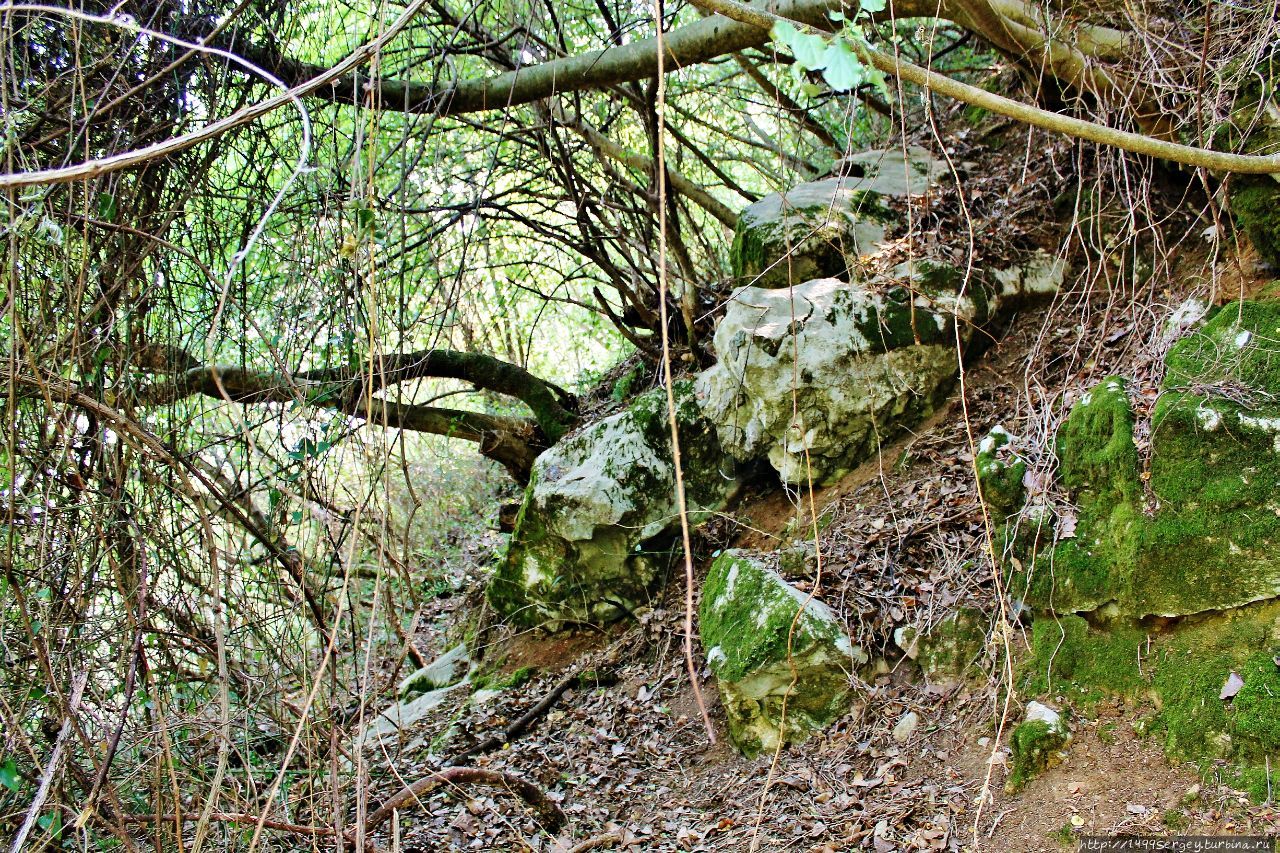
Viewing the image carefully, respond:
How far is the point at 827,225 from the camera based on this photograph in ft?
17.7

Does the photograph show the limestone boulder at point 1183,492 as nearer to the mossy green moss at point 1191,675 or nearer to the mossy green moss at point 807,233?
the mossy green moss at point 1191,675

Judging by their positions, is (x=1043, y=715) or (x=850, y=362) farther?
(x=850, y=362)

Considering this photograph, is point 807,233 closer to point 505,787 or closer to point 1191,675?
point 1191,675

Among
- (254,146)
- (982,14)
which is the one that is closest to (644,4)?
(982,14)

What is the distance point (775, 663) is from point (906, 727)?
669 millimetres

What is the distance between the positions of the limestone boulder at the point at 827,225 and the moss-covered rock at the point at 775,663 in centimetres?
221

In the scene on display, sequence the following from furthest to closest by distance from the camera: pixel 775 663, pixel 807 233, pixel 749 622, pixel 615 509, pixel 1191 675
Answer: pixel 615 509 < pixel 807 233 < pixel 749 622 < pixel 775 663 < pixel 1191 675

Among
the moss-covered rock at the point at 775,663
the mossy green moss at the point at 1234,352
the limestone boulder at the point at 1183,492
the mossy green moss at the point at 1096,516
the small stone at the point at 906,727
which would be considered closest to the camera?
the limestone boulder at the point at 1183,492

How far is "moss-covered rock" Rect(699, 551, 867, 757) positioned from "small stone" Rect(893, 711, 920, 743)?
0.29 meters

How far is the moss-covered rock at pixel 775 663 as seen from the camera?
405 cm

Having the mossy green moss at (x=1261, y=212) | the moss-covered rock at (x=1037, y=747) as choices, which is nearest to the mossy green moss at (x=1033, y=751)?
the moss-covered rock at (x=1037, y=747)

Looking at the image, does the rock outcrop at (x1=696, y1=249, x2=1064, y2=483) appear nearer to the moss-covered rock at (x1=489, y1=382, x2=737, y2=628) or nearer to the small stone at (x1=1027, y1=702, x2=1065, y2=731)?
the moss-covered rock at (x1=489, y1=382, x2=737, y2=628)

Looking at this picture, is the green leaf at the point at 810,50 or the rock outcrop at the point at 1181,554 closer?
the green leaf at the point at 810,50

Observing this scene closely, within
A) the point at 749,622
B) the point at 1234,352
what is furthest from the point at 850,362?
the point at 1234,352
